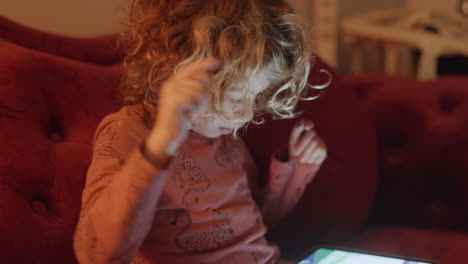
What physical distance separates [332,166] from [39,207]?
0.63 m

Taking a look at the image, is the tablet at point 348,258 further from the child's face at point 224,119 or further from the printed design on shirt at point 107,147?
the printed design on shirt at point 107,147

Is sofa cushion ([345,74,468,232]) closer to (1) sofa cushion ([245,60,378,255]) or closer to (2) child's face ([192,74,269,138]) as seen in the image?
(1) sofa cushion ([245,60,378,255])

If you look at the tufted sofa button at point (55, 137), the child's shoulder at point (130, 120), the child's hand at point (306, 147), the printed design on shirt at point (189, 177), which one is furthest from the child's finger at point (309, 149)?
the tufted sofa button at point (55, 137)

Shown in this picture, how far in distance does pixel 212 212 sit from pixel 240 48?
287 millimetres

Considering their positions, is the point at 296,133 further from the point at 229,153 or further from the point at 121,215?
the point at 121,215

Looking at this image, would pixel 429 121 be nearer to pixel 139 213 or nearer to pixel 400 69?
pixel 139 213

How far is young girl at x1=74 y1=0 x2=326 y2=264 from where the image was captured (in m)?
0.64

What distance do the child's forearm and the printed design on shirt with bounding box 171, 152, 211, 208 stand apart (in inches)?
5.8

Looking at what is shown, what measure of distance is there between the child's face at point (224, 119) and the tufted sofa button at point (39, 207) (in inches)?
10.4

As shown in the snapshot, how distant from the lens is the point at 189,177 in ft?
2.85

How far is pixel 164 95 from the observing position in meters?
0.63

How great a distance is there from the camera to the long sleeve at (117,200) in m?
0.64

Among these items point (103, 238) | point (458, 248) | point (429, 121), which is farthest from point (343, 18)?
point (103, 238)

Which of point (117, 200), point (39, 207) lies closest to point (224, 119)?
point (117, 200)
